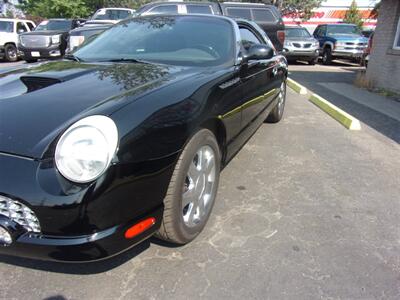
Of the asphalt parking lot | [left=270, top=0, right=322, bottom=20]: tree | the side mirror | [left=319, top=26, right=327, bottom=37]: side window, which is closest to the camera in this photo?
the asphalt parking lot

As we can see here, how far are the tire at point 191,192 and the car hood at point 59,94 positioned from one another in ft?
1.55

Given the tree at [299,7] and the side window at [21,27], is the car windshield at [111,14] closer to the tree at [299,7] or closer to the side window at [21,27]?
the side window at [21,27]

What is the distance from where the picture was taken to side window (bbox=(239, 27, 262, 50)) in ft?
12.0

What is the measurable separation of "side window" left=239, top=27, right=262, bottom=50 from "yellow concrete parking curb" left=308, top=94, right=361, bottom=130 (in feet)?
7.52

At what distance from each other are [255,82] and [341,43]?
1352 centimetres

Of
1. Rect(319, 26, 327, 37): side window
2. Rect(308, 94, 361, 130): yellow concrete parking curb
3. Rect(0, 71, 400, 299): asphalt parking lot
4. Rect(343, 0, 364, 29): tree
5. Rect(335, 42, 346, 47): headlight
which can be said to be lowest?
Rect(0, 71, 400, 299): asphalt parking lot

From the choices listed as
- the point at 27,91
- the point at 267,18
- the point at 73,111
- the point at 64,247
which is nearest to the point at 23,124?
the point at 73,111

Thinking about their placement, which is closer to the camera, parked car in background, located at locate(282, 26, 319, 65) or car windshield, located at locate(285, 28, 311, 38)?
parked car in background, located at locate(282, 26, 319, 65)

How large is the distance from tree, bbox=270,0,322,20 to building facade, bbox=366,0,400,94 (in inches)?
811

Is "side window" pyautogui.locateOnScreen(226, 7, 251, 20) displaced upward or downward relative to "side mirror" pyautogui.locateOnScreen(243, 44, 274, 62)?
upward

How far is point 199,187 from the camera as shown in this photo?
8.46 feet

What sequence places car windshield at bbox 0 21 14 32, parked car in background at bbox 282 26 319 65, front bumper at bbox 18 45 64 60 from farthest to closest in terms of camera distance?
car windshield at bbox 0 21 14 32 < parked car in background at bbox 282 26 319 65 < front bumper at bbox 18 45 64 60

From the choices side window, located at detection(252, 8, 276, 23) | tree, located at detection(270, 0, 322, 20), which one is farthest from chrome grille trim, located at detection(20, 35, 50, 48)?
tree, located at detection(270, 0, 322, 20)

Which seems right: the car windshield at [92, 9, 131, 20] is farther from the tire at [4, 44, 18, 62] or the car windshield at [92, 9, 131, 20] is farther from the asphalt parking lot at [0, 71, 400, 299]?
the asphalt parking lot at [0, 71, 400, 299]
